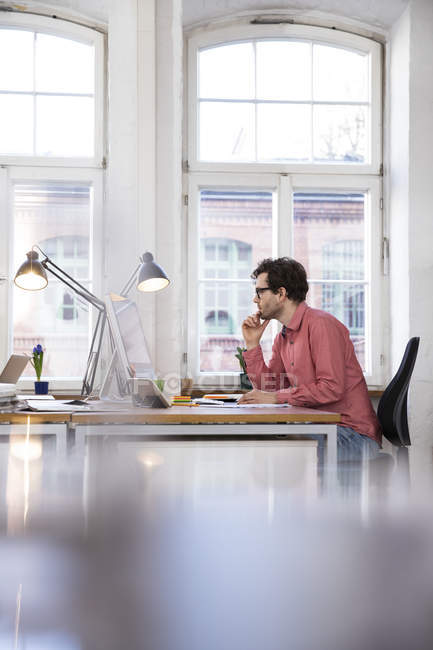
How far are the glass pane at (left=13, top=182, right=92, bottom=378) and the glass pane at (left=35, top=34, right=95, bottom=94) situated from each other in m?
0.42

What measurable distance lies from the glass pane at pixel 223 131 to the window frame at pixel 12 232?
484 mm

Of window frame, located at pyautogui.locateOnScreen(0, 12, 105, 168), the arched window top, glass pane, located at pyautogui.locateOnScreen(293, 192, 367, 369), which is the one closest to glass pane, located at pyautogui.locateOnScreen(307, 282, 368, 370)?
glass pane, located at pyautogui.locateOnScreen(293, 192, 367, 369)

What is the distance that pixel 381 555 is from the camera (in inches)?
3.8

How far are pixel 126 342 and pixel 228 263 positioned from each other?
1594 mm

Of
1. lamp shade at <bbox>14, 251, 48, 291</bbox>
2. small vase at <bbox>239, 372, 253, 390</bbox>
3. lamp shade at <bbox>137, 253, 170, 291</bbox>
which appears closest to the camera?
lamp shade at <bbox>137, 253, 170, 291</bbox>

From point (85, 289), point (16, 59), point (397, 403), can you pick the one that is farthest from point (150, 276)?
point (16, 59)

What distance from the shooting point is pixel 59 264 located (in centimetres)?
278

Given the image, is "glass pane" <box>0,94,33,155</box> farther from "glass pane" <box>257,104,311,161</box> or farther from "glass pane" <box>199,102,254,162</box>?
"glass pane" <box>257,104,311,161</box>

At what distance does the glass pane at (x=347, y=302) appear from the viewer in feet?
9.46

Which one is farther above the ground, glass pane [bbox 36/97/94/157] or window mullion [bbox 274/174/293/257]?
glass pane [bbox 36/97/94/157]

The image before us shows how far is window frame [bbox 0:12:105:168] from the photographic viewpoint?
9.07 ft

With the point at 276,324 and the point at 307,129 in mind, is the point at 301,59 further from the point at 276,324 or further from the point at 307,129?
the point at 276,324

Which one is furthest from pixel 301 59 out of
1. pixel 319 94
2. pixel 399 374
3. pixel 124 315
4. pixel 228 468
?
pixel 228 468

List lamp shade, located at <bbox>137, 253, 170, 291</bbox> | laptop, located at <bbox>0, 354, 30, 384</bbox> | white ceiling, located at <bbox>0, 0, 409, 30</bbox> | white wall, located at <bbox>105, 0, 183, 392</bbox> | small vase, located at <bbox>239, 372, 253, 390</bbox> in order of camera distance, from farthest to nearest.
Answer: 1. white ceiling, located at <bbox>0, 0, 409, 30</bbox>
2. small vase, located at <bbox>239, 372, 253, 390</bbox>
3. white wall, located at <bbox>105, 0, 183, 392</bbox>
4. lamp shade, located at <bbox>137, 253, 170, 291</bbox>
5. laptop, located at <bbox>0, 354, 30, 384</bbox>
